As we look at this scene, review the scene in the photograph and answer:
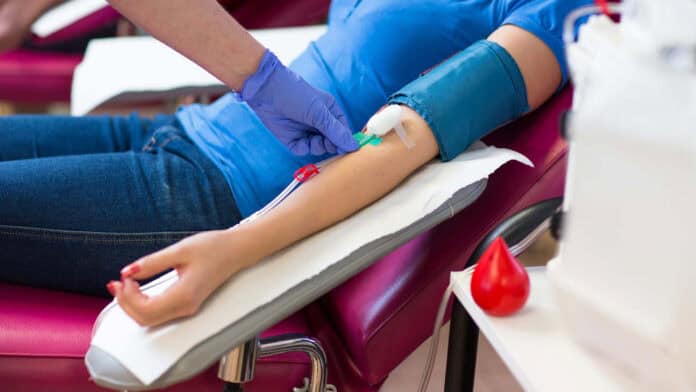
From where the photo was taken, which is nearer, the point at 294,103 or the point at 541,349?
the point at 541,349

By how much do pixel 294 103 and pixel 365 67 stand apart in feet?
0.86

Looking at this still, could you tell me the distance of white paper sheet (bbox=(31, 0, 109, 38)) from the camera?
98.0 inches

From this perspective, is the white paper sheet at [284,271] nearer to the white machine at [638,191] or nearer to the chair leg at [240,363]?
the chair leg at [240,363]

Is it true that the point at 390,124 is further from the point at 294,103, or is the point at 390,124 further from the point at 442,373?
the point at 442,373

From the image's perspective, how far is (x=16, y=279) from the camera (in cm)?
132

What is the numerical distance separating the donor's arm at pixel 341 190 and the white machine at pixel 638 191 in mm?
416

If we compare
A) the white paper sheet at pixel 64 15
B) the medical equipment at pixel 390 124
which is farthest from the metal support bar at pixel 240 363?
the white paper sheet at pixel 64 15

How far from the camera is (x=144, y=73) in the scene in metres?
1.91

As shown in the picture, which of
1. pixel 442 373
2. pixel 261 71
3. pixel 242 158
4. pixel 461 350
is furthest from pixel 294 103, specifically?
pixel 442 373

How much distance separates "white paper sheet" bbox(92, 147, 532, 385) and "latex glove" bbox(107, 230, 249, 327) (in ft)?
0.05

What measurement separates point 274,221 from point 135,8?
0.37 m

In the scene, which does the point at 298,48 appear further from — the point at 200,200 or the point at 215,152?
the point at 200,200

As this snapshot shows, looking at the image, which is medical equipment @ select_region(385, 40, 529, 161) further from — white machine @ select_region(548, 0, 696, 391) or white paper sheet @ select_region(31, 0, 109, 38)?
white paper sheet @ select_region(31, 0, 109, 38)

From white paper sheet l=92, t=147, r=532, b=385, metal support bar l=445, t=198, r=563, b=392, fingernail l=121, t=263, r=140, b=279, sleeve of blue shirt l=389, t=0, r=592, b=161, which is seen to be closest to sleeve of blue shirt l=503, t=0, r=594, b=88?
sleeve of blue shirt l=389, t=0, r=592, b=161
